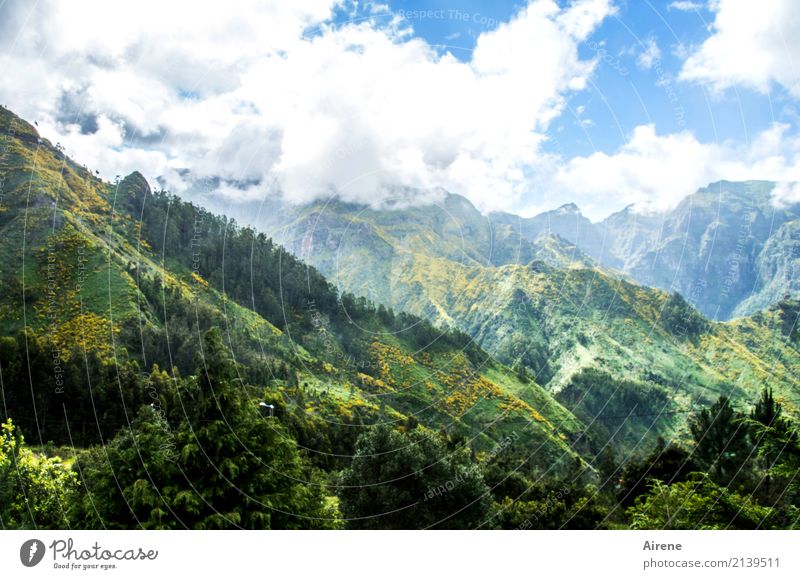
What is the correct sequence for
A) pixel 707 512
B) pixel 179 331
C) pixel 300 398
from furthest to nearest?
pixel 179 331 < pixel 300 398 < pixel 707 512

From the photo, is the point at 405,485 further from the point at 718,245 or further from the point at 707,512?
the point at 718,245

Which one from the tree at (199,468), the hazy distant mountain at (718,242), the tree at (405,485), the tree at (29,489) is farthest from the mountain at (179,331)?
the hazy distant mountain at (718,242)

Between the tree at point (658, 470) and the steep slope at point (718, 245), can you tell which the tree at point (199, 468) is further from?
the steep slope at point (718, 245)

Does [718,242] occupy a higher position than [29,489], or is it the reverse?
[718,242]

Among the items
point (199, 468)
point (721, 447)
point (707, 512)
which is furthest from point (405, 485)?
point (721, 447)

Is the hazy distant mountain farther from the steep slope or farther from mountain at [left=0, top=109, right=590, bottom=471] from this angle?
mountain at [left=0, top=109, right=590, bottom=471]

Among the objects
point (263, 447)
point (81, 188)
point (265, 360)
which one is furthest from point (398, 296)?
point (263, 447)
